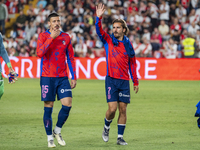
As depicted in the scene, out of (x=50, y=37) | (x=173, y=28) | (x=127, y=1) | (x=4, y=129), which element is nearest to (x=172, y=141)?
(x=50, y=37)

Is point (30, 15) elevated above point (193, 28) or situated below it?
above

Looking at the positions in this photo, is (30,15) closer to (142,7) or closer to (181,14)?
(142,7)

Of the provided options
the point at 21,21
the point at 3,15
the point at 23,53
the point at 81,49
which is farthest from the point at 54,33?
the point at 21,21

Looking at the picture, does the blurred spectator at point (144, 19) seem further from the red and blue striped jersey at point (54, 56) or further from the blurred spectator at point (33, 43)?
the red and blue striped jersey at point (54, 56)

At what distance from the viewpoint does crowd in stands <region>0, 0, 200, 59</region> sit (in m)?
22.1

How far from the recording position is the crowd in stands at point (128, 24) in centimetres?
2214

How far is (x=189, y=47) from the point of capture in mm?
21344

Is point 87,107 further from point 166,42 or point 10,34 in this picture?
point 10,34

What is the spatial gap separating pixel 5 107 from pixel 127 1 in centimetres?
→ 1570

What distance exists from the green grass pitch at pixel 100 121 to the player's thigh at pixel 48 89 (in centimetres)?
80

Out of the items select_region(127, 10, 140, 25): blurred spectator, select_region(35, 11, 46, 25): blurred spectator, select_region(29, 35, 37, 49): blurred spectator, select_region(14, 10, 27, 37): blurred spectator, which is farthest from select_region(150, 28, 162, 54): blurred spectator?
select_region(14, 10, 27, 37): blurred spectator

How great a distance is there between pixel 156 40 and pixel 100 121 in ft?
45.4

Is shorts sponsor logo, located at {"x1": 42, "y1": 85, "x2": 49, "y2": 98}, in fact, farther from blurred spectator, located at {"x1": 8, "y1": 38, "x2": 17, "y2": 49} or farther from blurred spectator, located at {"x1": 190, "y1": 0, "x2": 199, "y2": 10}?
blurred spectator, located at {"x1": 190, "y1": 0, "x2": 199, "y2": 10}

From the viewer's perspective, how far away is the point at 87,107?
1134 centimetres
